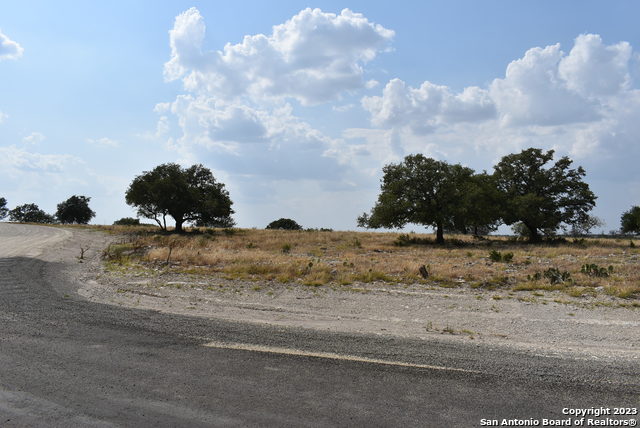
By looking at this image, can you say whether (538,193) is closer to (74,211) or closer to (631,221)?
(631,221)

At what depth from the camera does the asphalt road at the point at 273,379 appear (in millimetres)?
4617

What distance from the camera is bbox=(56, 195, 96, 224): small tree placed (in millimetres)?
93812

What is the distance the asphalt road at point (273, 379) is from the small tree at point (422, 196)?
34432mm

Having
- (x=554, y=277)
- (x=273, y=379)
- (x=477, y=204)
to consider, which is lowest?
(x=273, y=379)

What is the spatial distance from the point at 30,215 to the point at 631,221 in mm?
131142

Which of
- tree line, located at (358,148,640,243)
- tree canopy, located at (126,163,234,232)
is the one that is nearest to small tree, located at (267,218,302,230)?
tree canopy, located at (126,163,234,232)

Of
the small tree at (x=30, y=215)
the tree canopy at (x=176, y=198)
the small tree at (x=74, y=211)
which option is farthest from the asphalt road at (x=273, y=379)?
the small tree at (x=30, y=215)

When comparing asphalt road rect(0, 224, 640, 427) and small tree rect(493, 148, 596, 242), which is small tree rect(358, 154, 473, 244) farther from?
asphalt road rect(0, 224, 640, 427)

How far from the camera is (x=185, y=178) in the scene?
176ft

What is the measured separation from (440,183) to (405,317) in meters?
34.1

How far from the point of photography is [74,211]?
93938mm

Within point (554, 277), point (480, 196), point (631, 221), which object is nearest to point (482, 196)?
point (480, 196)

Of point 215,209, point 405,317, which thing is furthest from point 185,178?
point 405,317

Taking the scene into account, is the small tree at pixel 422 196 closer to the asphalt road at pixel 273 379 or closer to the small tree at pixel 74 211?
the asphalt road at pixel 273 379
